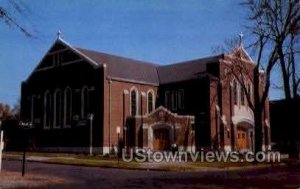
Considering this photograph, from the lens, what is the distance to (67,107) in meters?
56.0

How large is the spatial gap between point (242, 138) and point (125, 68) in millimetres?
16804

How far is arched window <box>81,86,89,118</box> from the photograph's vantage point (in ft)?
174

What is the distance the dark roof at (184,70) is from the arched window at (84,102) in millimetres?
10541

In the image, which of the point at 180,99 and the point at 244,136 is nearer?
the point at 180,99

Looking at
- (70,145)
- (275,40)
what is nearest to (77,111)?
(70,145)

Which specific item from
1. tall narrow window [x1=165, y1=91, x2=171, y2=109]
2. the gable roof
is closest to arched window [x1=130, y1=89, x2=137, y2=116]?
the gable roof

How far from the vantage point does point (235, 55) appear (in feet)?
171

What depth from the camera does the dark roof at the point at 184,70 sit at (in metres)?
56.8

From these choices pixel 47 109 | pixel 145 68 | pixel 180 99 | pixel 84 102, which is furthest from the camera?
pixel 145 68

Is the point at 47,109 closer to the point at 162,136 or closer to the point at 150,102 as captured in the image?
A: the point at 150,102

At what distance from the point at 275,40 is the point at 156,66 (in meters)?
28.6

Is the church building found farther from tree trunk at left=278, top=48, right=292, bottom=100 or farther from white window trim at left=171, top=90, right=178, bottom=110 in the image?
tree trunk at left=278, top=48, right=292, bottom=100

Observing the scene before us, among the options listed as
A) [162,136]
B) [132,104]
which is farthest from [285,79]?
[132,104]

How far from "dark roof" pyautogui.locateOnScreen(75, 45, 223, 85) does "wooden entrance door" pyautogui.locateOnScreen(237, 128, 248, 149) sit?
28.8ft
